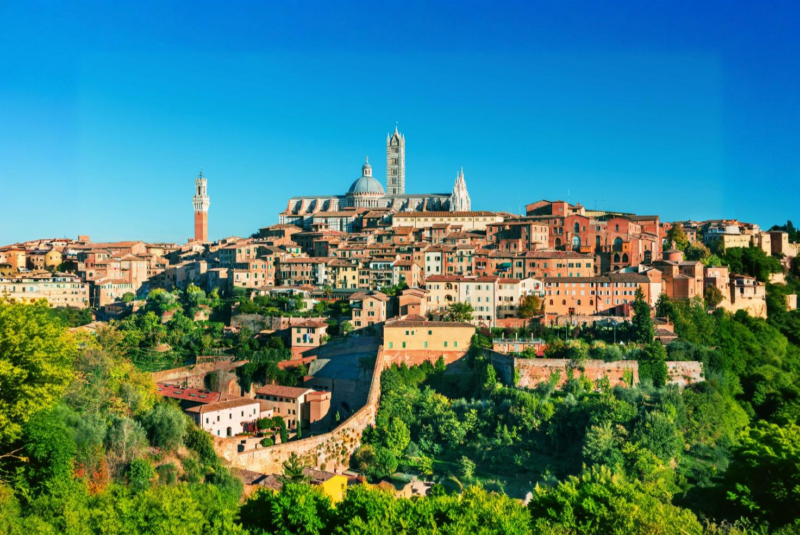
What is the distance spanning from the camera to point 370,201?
224 ft

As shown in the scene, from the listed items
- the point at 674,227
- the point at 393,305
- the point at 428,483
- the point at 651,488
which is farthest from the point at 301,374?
the point at 674,227

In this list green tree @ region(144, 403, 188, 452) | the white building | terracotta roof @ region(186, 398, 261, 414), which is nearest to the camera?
green tree @ region(144, 403, 188, 452)

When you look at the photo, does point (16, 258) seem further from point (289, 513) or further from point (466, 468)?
point (289, 513)

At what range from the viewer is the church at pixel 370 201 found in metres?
61.6

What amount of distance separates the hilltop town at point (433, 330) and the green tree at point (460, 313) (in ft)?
0.38

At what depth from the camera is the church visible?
61625 mm

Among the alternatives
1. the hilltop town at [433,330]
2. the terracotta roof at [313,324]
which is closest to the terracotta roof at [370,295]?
the hilltop town at [433,330]

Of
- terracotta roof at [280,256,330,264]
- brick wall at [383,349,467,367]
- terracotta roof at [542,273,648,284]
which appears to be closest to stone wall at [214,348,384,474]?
brick wall at [383,349,467,367]

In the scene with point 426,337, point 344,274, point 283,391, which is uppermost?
point 344,274

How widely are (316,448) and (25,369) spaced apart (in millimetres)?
10346

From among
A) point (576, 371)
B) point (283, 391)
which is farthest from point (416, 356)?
point (576, 371)

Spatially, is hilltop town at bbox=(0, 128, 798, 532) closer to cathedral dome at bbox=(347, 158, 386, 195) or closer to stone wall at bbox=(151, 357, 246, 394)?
stone wall at bbox=(151, 357, 246, 394)

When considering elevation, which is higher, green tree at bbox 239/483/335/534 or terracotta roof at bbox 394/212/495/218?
terracotta roof at bbox 394/212/495/218

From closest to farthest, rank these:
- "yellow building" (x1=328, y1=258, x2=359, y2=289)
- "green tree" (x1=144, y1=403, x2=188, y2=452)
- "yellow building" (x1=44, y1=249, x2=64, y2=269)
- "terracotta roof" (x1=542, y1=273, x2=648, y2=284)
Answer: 1. "green tree" (x1=144, y1=403, x2=188, y2=452)
2. "terracotta roof" (x1=542, y1=273, x2=648, y2=284)
3. "yellow building" (x1=328, y1=258, x2=359, y2=289)
4. "yellow building" (x1=44, y1=249, x2=64, y2=269)
